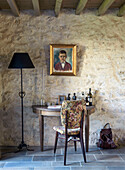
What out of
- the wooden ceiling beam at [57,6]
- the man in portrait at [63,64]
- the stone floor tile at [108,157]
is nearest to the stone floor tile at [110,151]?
the stone floor tile at [108,157]

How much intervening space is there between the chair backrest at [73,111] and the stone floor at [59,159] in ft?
1.99

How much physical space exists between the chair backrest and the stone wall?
941 mm

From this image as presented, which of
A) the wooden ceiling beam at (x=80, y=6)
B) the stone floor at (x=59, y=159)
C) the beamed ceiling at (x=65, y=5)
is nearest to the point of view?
the stone floor at (x=59, y=159)

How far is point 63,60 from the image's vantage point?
4145 millimetres

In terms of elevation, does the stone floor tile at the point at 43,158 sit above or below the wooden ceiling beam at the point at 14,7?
below

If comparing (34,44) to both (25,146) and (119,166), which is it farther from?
(119,166)

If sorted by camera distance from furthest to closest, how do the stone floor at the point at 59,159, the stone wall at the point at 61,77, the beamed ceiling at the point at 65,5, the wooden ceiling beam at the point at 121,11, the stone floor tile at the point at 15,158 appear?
the stone wall at the point at 61,77, the wooden ceiling beam at the point at 121,11, the beamed ceiling at the point at 65,5, the stone floor tile at the point at 15,158, the stone floor at the point at 59,159

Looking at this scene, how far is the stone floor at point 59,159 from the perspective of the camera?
312 centimetres

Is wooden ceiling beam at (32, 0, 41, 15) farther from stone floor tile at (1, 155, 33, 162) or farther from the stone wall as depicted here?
stone floor tile at (1, 155, 33, 162)

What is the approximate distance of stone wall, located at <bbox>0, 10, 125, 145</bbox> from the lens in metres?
4.11

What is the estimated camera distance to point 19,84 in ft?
13.5

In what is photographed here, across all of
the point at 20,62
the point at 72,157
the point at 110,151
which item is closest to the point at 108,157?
the point at 110,151

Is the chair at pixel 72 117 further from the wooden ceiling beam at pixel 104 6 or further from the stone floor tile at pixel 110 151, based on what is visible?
the wooden ceiling beam at pixel 104 6

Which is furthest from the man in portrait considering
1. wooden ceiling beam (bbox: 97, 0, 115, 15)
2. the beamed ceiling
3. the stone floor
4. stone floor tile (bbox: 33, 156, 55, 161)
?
stone floor tile (bbox: 33, 156, 55, 161)
